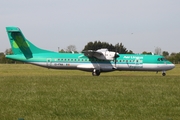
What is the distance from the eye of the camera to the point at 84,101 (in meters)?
15.5

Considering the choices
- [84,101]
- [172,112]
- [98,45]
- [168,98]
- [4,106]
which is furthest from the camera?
[98,45]

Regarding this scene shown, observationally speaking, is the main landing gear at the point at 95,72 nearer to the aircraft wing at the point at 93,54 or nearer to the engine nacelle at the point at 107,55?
the engine nacelle at the point at 107,55

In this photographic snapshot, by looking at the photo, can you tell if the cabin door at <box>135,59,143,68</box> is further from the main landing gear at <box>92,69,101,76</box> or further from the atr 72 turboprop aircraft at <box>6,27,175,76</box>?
the main landing gear at <box>92,69,101,76</box>

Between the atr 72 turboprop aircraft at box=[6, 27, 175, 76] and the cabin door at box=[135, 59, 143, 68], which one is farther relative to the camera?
the atr 72 turboprop aircraft at box=[6, 27, 175, 76]

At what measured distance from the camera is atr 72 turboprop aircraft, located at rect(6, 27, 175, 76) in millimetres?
40562

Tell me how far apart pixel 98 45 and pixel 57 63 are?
82096mm

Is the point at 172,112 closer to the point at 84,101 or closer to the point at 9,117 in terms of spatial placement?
the point at 84,101

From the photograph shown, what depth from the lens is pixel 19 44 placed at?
41.9 meters

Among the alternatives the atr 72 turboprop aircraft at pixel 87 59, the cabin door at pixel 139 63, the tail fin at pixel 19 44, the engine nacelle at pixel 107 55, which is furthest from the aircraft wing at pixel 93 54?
the tail fin at pixel 19 44

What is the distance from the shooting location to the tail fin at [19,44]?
137ft

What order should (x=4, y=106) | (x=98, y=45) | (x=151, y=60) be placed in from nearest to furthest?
(x=4, y=106)
(x=151, y=60)
(x=98, y=45)

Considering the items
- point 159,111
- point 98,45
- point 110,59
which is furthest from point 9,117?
point 98,45

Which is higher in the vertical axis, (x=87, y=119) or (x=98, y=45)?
(x=98, y=45)

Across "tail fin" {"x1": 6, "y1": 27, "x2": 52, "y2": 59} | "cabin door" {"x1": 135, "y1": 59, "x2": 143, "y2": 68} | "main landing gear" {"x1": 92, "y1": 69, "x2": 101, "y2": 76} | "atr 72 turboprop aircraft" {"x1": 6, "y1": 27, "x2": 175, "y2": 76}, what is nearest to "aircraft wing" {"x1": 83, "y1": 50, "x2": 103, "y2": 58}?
"atr 72 turboprop aircraft" {"x1": 6, "y1": 27, "x2": 175, "y2": 76}
